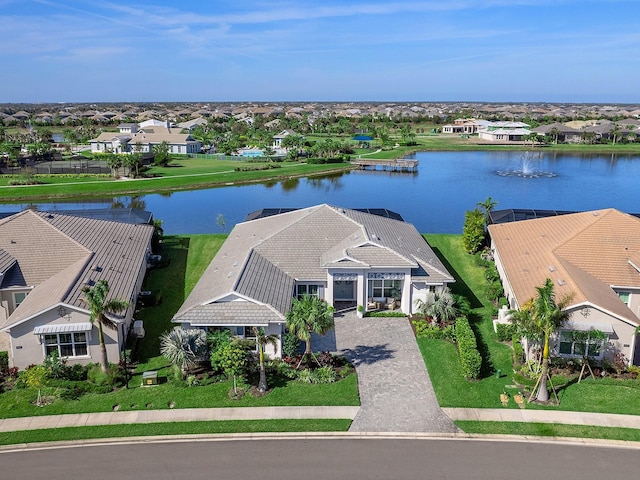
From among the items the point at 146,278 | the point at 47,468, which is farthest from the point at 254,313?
the point at 146,278

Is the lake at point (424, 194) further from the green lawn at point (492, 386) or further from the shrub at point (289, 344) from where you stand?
the shrub at point (289, 344)

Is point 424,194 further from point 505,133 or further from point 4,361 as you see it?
point 505,133

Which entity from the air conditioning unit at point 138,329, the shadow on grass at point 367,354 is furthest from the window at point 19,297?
the shadow on grass at point 367,354

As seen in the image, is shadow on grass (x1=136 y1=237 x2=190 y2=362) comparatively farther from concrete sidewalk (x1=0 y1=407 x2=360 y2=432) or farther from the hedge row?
the hedge row

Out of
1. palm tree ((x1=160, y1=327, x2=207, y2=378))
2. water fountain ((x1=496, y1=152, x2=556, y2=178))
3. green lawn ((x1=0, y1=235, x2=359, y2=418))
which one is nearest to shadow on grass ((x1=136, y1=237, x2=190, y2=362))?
green lawn ((x1=0, y1=235, x2=359, y2=418))

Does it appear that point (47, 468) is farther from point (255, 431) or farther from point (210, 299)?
point (210, 299)

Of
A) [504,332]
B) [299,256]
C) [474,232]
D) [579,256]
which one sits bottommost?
[504,332]

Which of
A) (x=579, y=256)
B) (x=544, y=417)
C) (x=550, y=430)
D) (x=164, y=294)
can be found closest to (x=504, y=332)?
(x=579, y=256)
